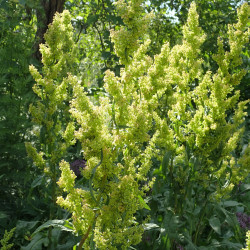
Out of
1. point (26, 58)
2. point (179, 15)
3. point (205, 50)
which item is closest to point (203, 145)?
point (26, 58)

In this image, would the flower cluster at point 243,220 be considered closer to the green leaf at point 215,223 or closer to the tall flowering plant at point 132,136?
the green leaf at point 215,223

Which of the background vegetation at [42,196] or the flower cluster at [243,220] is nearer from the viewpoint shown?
the background vegetation at [42,196]

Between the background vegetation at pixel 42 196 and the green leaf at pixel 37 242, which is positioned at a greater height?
the background vegetation at pixel 42 196

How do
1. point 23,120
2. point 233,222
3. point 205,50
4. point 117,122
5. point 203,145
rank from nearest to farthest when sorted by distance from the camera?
point 117,122
point 203,145
point 233,222
point 23,120
point 205,50

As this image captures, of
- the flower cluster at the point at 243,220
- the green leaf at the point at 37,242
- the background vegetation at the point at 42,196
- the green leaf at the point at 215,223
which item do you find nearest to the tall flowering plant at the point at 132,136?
the background vegetation at the point at 42,196

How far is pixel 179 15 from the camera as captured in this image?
705 cm

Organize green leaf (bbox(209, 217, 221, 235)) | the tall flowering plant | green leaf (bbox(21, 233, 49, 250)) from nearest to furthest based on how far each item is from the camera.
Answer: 1. the tall flowering plant
2. green leaf (bbox(21, 233, 49, 250))
3. green leaf (bbox(209, 217, 221, 235))

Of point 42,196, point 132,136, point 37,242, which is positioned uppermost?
point 132,136

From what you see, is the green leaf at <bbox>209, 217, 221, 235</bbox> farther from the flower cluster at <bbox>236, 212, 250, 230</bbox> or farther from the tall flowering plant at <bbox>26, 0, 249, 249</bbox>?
the flower cluster at <bbox>236, 212, 250, 230</bbox>

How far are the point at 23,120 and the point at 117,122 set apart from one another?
1.77 m

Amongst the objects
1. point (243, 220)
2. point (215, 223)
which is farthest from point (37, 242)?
point (243, 220)

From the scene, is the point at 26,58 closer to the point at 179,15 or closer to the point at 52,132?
the point at 52,132

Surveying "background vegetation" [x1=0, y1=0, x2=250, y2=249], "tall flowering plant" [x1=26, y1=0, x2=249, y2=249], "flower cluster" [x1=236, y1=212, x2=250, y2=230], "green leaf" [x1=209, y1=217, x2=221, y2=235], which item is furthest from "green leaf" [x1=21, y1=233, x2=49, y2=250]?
"flower cluster" [x1=236, y1=212, x2=250, y2=230]

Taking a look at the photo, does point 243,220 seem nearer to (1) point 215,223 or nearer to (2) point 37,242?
(1) point 215,223
